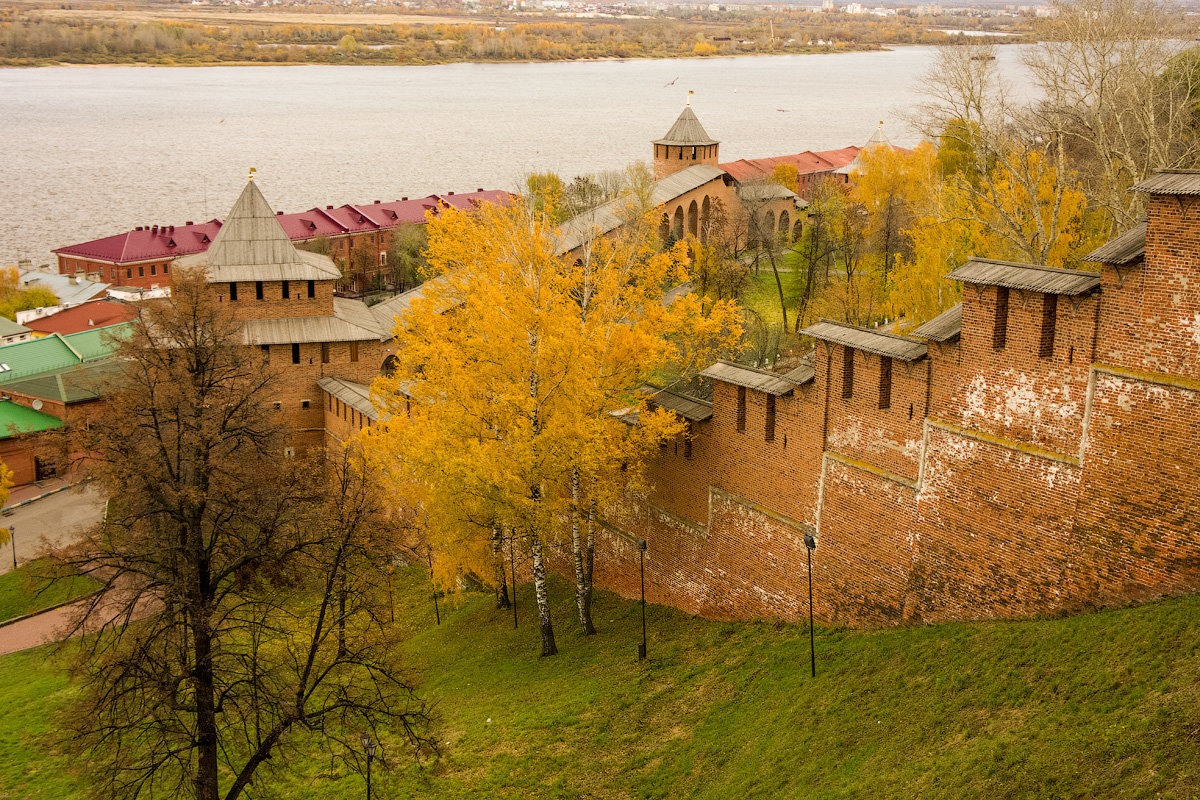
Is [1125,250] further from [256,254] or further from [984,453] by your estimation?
[256,254]

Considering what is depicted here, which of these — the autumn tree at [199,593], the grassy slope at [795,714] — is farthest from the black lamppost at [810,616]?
the autumn tree at [199,593]

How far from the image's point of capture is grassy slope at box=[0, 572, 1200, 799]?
9.52 m

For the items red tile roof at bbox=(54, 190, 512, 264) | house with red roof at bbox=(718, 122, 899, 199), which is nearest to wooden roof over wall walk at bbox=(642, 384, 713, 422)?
house with red roof at bbox=(718, 122, 899, 199)

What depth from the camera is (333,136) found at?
12731 cm

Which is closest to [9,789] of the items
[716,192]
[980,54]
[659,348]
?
[659,348]

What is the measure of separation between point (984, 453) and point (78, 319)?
2005 inches

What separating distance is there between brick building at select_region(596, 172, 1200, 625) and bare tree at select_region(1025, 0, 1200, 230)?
424 inches

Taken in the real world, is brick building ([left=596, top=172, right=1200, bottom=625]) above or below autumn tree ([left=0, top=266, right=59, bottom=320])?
above

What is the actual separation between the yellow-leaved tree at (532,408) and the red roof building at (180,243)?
151ft

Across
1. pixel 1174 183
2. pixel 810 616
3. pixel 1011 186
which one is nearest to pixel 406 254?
pixel 1011 186

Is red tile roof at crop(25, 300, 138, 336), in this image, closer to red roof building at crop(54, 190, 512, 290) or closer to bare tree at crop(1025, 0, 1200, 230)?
red roof building at crop(54, 190, 512, 290)

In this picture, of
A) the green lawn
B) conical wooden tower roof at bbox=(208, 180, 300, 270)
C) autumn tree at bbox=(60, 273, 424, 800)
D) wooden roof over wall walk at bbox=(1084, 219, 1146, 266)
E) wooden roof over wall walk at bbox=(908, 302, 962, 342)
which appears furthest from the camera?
conical wooden tower roof at bbox=(208, 180, 300, 270)

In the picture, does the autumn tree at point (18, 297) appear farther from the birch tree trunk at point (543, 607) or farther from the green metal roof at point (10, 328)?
the birch tree trunk at point (543, 607)

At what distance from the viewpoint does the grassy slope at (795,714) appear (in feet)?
31.2
